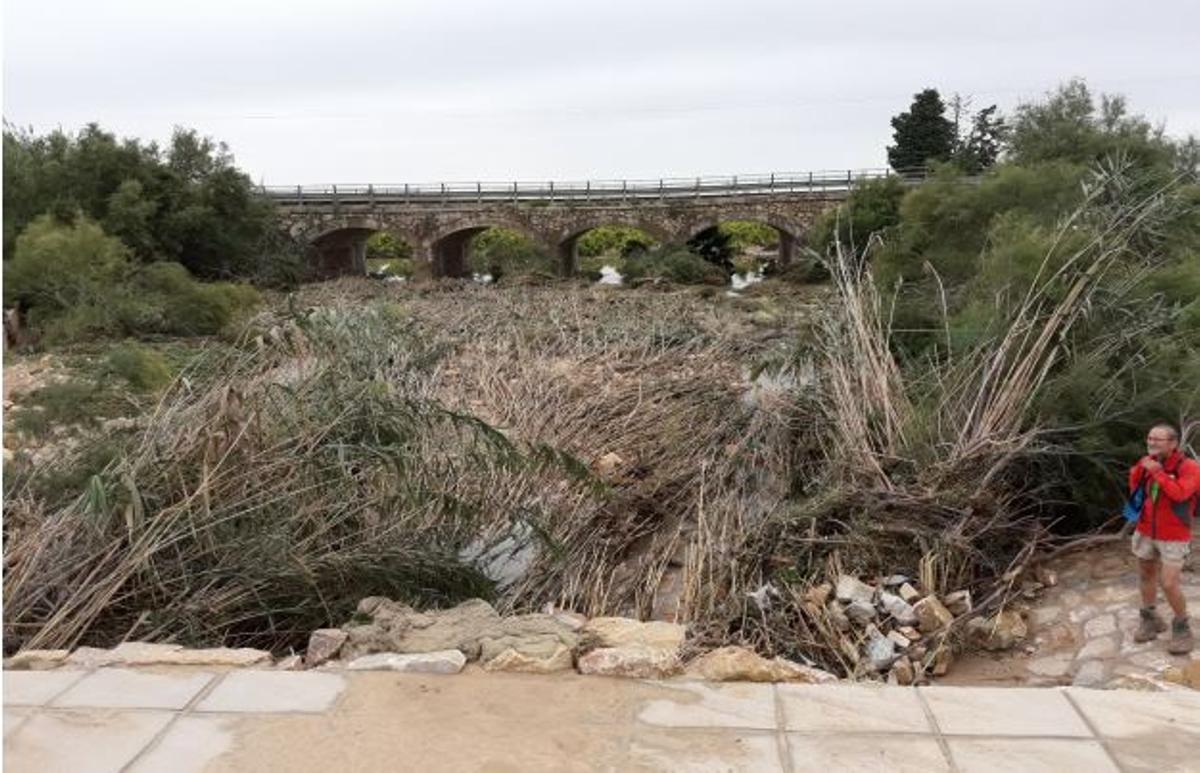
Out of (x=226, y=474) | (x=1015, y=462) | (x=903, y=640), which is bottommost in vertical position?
(x=903, y=640)

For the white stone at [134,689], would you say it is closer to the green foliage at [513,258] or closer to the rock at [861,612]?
the rock at [861,612]

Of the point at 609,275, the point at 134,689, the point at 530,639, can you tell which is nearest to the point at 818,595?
the point at 530,639

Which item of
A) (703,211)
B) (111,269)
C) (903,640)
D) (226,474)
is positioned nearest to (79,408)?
(226,474)

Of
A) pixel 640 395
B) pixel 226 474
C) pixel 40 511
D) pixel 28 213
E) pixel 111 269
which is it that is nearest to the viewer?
pixel 226 474

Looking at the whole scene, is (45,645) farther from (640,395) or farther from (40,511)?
(640,395)

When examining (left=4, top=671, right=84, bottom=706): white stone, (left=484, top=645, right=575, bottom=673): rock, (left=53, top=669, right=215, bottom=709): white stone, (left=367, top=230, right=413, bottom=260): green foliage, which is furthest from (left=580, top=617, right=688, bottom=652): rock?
(left=367, top=230, right=413, bottom=260): green foliage

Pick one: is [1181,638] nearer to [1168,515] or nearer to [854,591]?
[1168,515]

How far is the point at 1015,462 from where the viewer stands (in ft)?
24.1

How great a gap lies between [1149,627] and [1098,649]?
0.30 meters

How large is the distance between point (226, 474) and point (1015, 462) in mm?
5389

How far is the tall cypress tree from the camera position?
4041cm

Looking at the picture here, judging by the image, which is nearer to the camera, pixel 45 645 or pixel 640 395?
pixel 45 645

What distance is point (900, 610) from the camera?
5949 mm

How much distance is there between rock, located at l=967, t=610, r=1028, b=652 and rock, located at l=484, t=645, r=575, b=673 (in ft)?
10.7
